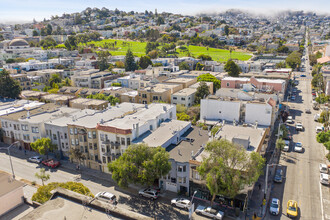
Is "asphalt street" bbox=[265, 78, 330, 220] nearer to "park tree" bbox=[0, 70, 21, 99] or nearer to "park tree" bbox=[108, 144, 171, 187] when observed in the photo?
Answer: "park tree" bbox=[108, 144, 171, 187]

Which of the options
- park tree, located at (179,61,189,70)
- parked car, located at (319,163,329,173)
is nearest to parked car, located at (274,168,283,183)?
parked car, located at (319,163,329,173)

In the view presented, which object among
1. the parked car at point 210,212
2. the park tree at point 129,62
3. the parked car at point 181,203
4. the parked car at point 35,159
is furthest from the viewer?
the park tree at point 129,62

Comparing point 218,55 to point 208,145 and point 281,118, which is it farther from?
point 208,145

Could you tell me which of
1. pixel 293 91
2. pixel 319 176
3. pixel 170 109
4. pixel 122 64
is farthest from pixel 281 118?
pixel 122 64

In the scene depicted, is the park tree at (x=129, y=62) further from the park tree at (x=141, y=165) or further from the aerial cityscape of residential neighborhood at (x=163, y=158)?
the park tree at (x=141, y=165)

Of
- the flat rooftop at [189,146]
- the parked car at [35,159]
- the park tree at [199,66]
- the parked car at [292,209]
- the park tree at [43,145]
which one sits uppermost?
the park tree at [199,66]

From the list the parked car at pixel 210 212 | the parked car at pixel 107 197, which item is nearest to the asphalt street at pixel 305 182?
the parked car at pixel 210 212

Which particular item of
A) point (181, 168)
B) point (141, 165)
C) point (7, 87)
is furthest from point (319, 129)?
point (7, 87)
